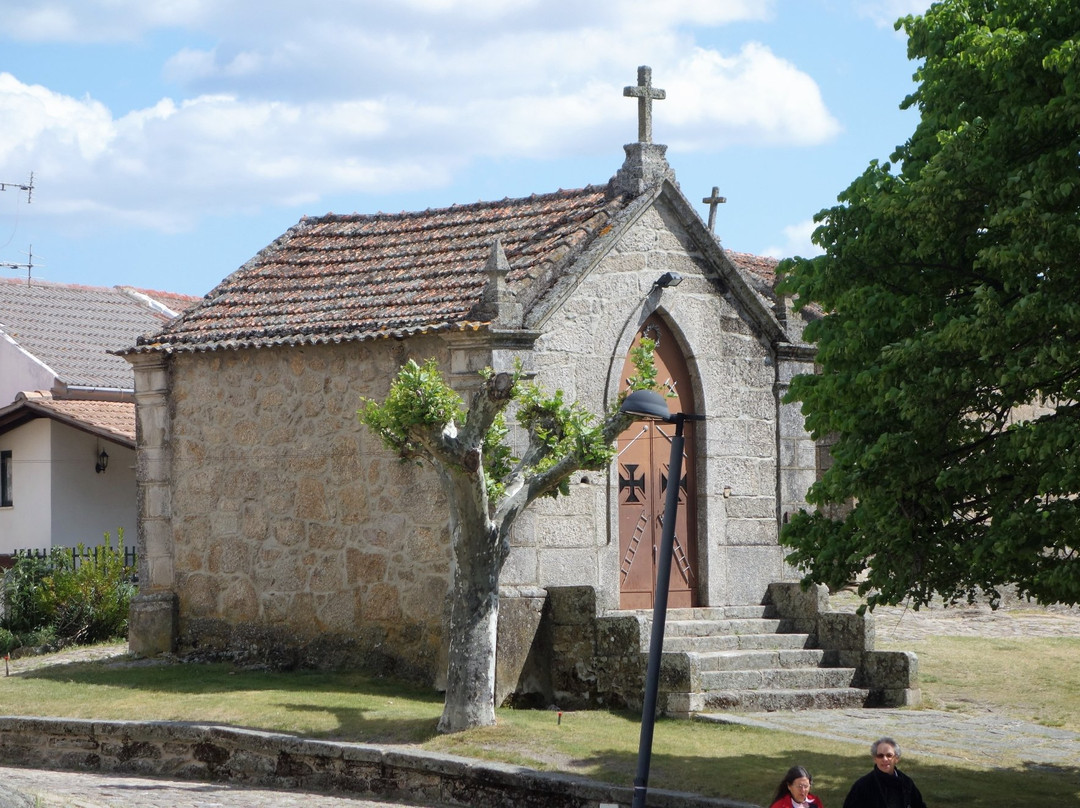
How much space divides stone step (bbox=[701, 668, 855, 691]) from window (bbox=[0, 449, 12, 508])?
14.0 metres

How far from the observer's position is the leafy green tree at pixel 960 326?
29.4 ft

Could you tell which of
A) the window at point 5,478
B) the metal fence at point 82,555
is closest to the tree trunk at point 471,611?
the metal fence at point 82,555

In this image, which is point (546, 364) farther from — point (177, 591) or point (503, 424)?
point (177, 591)

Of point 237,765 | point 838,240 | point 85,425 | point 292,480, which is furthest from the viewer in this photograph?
point 85,425

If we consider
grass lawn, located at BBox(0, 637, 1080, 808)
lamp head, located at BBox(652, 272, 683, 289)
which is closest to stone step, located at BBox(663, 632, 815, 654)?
grass lawn, located at BBox(0, 637, 1080, 808)

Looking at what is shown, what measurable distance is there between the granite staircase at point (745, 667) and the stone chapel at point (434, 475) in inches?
3.5

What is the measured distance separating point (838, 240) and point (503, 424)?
4049 mm

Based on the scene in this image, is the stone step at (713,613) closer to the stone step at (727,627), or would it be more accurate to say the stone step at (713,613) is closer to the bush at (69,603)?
the stone step at (727,627)

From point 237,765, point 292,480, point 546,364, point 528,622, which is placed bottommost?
point 237,765

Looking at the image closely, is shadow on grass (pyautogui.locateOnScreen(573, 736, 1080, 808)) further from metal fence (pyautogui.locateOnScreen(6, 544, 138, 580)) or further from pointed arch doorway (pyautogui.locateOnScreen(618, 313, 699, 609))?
metal fence (pyautogui.locateOnScreen(6, 544, 138, 580))

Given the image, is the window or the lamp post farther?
the window

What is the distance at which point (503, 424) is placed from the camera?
44.0ft

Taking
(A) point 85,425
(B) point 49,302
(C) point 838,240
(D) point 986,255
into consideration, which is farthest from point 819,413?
(B) point 49,302

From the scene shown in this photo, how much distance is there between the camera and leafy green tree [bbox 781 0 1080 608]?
8969 millimetres
